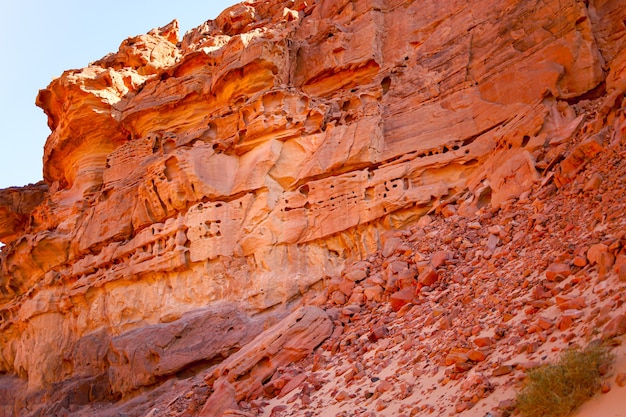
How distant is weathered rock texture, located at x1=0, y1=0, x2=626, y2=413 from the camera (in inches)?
542

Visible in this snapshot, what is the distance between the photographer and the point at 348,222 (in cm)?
1533

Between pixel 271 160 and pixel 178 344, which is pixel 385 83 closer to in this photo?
pixel 271 160

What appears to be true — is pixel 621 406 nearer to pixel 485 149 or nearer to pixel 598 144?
pixel 598 144

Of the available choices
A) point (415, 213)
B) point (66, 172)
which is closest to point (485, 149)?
point (415, 213)

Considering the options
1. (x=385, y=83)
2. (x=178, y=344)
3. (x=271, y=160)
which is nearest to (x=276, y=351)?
(x=178, y=344)

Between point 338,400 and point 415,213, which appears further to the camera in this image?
point 415,213

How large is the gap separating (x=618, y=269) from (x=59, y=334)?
1985 centimetres

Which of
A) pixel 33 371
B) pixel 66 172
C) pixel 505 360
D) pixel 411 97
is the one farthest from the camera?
pixel 66 172

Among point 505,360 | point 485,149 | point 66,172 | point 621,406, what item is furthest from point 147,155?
point 621,406

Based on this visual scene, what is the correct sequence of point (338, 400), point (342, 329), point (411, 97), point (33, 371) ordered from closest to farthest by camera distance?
point (338, 400)
point (342, 329)
point (411, 97)
point (33, 371)

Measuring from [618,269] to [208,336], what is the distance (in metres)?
11.2

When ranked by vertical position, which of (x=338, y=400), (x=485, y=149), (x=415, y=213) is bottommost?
(x=338, y=400)

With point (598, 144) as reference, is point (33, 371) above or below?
below

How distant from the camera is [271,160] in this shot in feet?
56.9
